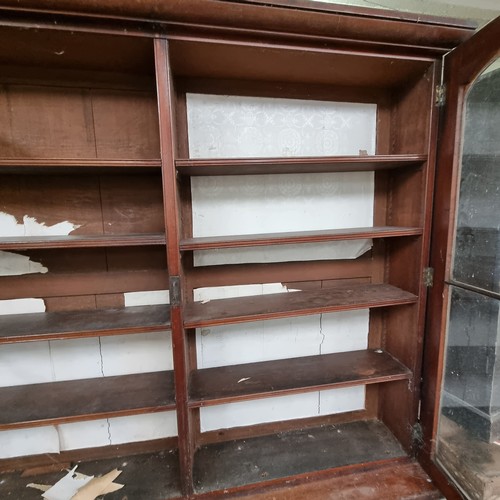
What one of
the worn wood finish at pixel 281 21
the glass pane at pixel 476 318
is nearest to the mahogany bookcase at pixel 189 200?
the worn wood finish at pixel 281 21

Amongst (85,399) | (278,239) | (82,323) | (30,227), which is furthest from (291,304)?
(30,227)

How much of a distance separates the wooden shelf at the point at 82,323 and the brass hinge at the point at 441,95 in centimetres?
148

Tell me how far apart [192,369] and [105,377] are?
0.44 m

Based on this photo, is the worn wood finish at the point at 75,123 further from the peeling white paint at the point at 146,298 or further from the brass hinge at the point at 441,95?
the brass hinge at the point at 441,95

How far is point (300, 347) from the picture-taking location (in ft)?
5.23

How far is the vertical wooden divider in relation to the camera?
0.97 m

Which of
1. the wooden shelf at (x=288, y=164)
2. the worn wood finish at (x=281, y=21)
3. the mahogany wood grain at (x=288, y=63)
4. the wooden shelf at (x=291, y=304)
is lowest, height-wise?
the wooden shelf at (x=291, y=304)

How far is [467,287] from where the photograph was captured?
1.17 metres

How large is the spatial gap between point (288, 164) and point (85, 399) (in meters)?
1.39

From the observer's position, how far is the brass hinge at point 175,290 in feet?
3.53

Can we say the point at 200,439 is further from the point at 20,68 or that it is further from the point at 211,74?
the point at 20,68

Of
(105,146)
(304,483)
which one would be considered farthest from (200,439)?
(105,146)

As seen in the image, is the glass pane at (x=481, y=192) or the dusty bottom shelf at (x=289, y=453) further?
the dusty bottom shelf at (x=289, y=453)

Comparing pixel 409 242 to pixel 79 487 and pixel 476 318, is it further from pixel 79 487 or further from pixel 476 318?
pixel 79 487
